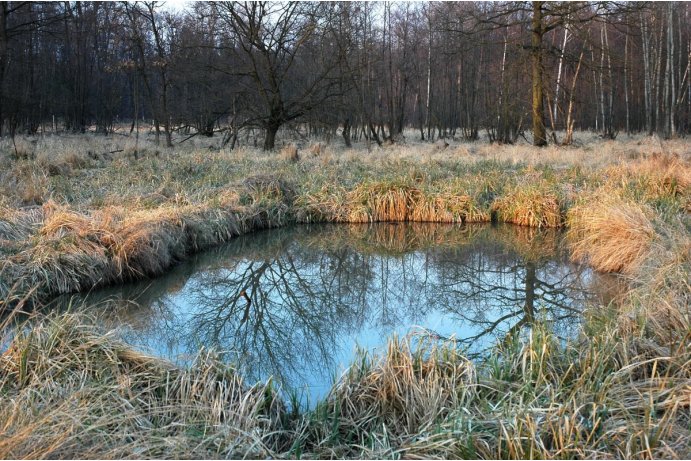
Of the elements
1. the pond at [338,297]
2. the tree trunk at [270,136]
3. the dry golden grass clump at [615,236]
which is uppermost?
the tree trunk at [270,136]

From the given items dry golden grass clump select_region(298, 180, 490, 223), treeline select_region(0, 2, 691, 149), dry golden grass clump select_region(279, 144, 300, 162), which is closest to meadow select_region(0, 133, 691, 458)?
dry golden grass clump select_region(298, 180, 490, 223)

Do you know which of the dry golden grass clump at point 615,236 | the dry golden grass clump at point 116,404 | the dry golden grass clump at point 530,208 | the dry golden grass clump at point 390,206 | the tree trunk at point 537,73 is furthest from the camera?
the tree trunk at point 537,73

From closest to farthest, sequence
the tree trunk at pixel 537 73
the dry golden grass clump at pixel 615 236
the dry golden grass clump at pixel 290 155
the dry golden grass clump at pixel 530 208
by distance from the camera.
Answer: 1. the dry golden grass clump at pixel 615 236
2. the dry golden grass clump at pixel 530 208
3. the dry golden grass clump at pixel 290 155
4. the tree trunk at pixel 537 73

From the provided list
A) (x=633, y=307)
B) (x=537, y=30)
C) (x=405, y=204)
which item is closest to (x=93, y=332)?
(x=633, y=307)

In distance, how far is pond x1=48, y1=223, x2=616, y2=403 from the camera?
499 cm

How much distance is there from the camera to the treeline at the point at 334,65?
1756cm

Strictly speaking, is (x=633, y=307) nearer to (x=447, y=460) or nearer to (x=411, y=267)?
(x=447, y=460)

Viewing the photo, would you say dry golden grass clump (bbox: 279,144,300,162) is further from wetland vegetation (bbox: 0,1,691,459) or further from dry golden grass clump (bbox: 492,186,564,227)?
dry golden grass clump (bbox: 492,186,564,227)

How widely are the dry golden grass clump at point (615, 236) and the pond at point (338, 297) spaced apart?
9.0 inches

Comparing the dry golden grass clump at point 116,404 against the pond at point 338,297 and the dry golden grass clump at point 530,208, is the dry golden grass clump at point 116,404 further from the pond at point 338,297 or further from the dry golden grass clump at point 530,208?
the dry golden grass clump at point 530,208

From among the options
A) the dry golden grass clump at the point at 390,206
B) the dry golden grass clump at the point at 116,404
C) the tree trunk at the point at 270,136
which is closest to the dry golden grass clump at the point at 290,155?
the tree trunk at the point at 270,136

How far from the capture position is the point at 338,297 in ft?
22.3

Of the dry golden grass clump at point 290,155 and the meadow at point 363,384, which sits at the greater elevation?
the dry golden grass clump at point 290,155

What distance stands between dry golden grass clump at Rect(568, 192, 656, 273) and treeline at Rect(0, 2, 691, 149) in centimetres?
957
